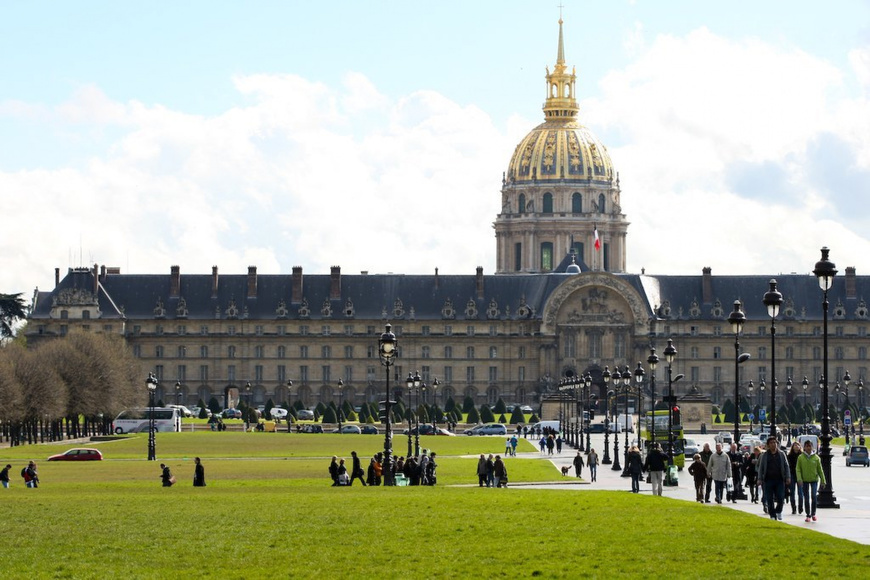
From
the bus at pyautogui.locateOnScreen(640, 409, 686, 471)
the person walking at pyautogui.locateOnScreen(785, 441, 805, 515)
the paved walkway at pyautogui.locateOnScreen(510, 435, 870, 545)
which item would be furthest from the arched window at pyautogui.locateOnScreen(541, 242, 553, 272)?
the person walking at pyautogui.locateOnScreen(785, 441, 805, 515)

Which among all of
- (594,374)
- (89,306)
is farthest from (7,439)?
(594,374)

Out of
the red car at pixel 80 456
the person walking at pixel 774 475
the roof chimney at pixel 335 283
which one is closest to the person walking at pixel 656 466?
the person walking at pixel 774 475

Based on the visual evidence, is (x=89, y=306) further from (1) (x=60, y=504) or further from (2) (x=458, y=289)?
(1) (x=60, y=504)

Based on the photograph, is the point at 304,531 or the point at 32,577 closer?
the point at 32,577

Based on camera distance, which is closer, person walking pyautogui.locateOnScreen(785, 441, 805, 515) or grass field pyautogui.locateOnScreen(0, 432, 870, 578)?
grass field pyautogui.locateOnScreen(0, 432, 870, 578)

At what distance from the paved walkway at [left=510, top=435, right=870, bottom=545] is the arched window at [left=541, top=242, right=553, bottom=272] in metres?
109

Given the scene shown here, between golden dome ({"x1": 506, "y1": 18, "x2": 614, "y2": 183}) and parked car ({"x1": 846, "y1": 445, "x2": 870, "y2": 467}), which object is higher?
golden dome ({"x1": 506, "y1": 18, "x2": 614, "y2": 183})

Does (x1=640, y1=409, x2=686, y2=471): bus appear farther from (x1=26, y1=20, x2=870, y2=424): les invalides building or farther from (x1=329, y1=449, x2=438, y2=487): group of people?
(x1=26, y1=20, x2=870, y2=424): les invalides building

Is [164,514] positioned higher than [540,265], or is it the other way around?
[540,265]

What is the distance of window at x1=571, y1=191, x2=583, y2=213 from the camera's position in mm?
190750

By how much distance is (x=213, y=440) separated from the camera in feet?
291

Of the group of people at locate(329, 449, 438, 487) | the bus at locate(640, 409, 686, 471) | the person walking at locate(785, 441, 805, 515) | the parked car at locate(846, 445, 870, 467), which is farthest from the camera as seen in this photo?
the parked car at locate(846, 445, 870, 467)

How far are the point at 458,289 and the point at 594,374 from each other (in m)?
13.2

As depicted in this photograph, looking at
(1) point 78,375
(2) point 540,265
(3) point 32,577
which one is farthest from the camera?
(2) point 540,265
